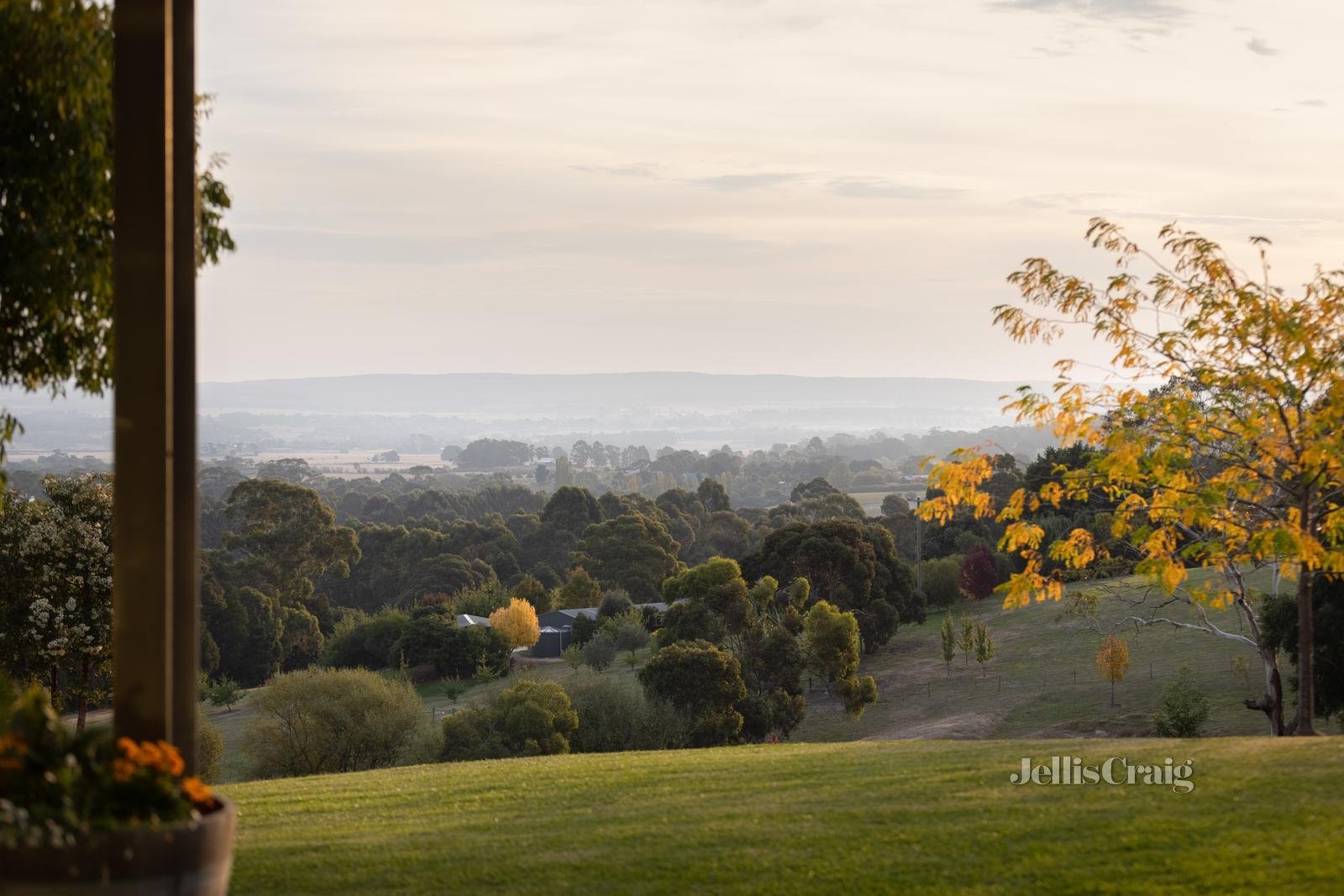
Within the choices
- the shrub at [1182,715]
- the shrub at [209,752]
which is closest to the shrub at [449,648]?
the shrub at [209,752]

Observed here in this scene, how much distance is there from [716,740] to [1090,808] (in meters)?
17.6

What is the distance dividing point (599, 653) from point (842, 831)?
29.0m

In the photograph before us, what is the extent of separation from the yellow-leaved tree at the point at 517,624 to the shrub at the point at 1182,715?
21386 mm

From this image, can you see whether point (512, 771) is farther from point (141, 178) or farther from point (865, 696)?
point (865, 696)

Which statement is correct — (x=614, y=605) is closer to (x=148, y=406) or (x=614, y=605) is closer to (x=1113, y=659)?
(x=1113, y=659)

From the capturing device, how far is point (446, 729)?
20.2m

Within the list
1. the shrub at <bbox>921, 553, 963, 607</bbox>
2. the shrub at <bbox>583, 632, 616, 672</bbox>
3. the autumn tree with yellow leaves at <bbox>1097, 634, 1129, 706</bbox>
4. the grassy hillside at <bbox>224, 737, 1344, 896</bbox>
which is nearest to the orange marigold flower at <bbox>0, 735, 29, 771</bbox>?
the grassy hillside at <bbox>224, 737, 1344, 896</bbox>

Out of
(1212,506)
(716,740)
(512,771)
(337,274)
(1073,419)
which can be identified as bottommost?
(716,740)

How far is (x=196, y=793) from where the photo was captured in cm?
387

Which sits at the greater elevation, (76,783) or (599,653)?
(76,783)

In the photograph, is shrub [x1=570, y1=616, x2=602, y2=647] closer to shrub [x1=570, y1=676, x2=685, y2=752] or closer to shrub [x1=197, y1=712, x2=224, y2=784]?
shrub [x1=570, y1=676, x2=685, y2=752]

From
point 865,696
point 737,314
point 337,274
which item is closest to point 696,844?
point 865,696

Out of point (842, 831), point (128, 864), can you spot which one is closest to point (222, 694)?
point (842, 831)

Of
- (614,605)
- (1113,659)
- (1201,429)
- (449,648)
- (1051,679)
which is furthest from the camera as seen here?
(614,605)
